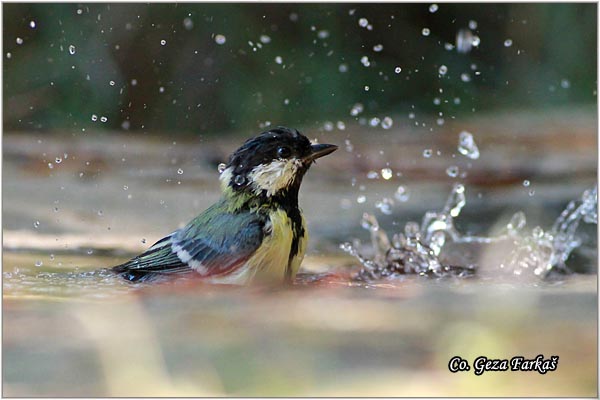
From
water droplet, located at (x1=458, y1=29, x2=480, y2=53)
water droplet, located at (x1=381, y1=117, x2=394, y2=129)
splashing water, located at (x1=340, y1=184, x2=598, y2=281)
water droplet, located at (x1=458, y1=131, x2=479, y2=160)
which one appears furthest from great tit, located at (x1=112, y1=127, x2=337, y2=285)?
water droplet, located at (x1=458, y1=29, x2=480, y2=53)

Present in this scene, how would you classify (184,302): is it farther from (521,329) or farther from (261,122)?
(261,122)

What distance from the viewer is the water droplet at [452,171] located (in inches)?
271

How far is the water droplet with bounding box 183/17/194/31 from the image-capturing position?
Answer: 25.1 ft

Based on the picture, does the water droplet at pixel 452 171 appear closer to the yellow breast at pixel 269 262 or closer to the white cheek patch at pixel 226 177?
the white cheek patch at pixel 226 177

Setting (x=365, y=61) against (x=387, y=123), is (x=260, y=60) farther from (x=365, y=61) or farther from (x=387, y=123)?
(x=387, y=123)

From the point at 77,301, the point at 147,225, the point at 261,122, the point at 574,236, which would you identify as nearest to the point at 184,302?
the point at 77,301

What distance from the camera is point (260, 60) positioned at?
306 inches

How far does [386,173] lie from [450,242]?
218cm

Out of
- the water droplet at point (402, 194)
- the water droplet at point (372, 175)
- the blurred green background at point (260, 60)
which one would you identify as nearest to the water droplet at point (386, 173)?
the water droplet at point (372, 175)

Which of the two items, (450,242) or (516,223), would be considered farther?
(516,223)

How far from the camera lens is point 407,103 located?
26.3ft

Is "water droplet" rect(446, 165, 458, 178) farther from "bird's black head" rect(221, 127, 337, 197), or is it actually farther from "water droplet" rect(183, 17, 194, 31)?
"bird's black head" rect(221, 127, 337, 197)

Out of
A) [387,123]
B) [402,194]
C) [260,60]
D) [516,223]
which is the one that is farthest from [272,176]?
[387,123]

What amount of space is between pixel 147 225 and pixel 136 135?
2.74m
